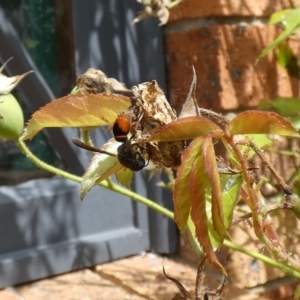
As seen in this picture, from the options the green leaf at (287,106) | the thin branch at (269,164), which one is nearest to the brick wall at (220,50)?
the green leaf at (287,106)

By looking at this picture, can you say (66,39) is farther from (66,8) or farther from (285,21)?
(285,21)

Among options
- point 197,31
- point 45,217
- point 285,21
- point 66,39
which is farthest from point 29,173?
point 285,21

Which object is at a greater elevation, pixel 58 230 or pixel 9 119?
pixel 9 119

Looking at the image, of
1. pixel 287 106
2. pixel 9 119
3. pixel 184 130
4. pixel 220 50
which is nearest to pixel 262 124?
pixel 184 130

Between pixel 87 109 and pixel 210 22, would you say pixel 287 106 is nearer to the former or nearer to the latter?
pixel 210 22

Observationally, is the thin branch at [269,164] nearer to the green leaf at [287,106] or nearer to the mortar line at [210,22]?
the green leaf at [287,106]

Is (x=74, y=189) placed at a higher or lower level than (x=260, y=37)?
lower
